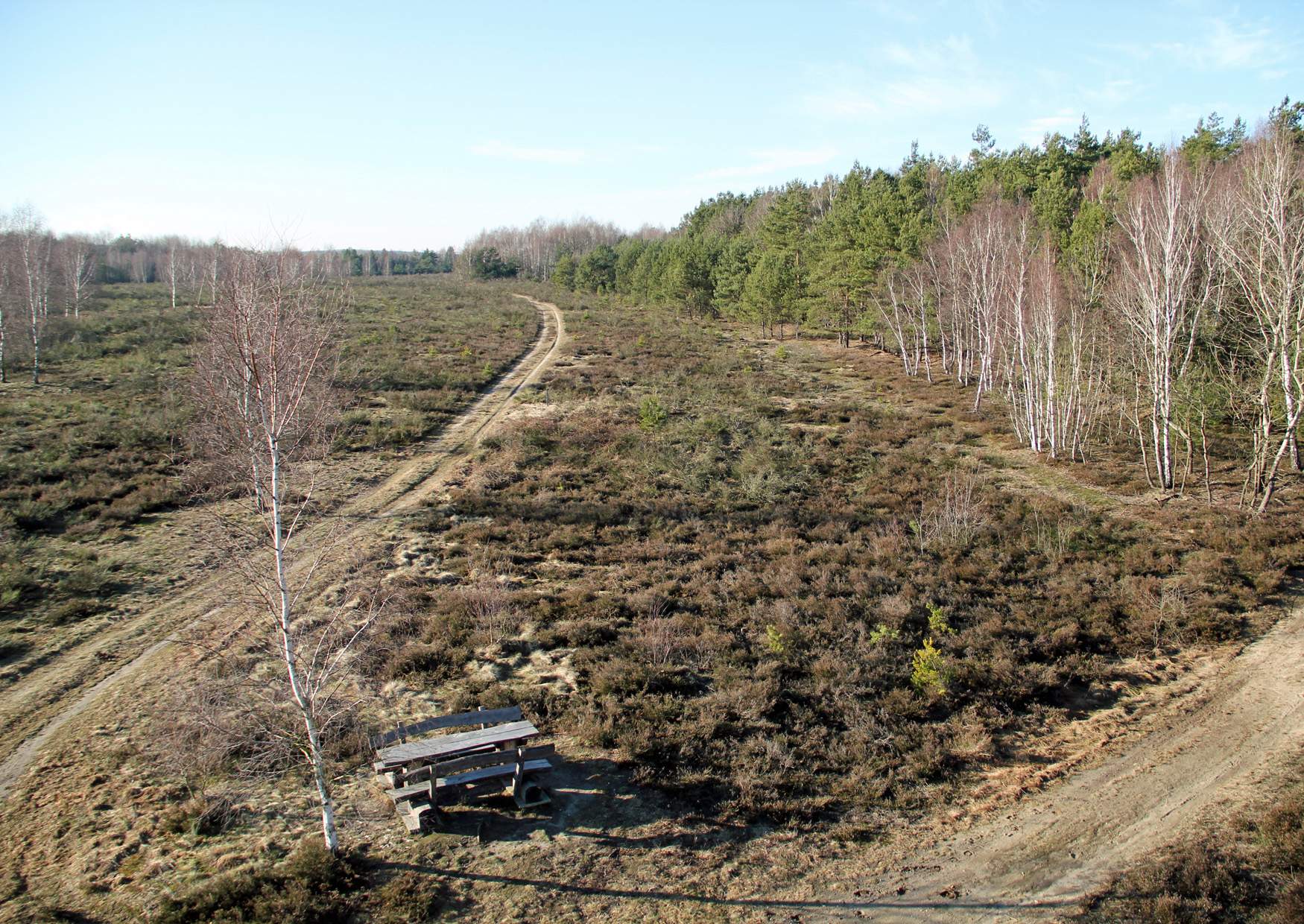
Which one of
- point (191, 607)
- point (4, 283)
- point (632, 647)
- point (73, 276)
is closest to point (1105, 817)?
point (632, 647)

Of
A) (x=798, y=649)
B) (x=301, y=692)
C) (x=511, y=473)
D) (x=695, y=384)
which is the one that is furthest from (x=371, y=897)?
(x=695, y=384)

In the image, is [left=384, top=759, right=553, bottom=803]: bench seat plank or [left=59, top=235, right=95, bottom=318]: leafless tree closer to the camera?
[left=384, top=759, right=553, bottom=803]: bench seat plank

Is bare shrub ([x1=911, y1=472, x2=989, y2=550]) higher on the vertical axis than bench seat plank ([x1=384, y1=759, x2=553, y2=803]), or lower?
higher

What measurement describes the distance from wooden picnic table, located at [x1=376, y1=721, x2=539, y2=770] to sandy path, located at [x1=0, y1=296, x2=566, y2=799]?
3.09 meters

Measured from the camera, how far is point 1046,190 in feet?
127

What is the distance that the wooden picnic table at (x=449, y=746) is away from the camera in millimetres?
8492

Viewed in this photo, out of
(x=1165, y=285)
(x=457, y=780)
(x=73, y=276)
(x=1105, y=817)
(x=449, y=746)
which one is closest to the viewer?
(x=457, y=780)

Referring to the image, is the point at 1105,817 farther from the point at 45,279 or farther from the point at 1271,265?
the point at 45,279

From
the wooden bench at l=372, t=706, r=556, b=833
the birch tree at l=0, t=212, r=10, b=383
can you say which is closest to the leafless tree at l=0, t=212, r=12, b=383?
the birch tree at l=0, t=212, r=10, b=383

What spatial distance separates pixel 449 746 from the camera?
8758 mm

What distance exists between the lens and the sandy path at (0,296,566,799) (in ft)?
34.6

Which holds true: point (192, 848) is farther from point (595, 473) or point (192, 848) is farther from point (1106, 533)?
point (1106, 533)

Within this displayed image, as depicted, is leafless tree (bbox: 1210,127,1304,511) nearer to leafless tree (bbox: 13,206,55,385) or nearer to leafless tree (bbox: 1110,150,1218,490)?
leafless tree (bbox: 1110,150,1218,490)

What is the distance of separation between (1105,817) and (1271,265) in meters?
20.8
